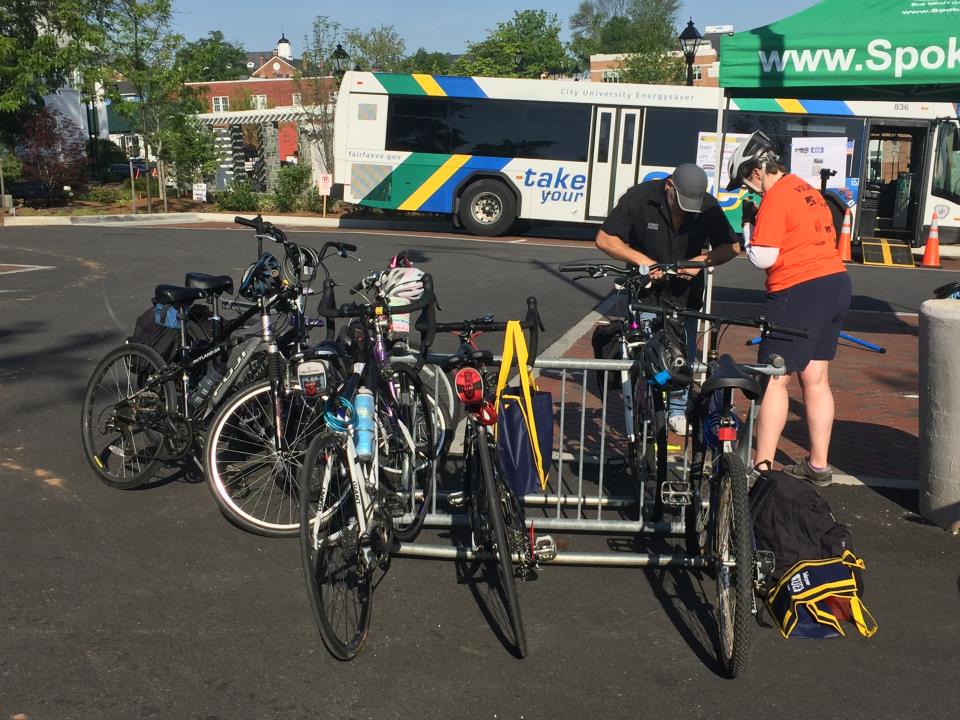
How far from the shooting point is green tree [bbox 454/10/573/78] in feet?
198

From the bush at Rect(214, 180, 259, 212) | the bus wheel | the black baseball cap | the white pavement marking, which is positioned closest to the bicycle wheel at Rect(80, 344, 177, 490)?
the black baseball cap

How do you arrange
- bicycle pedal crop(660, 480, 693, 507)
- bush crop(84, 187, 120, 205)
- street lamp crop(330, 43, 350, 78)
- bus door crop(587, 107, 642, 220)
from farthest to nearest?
bush crop(84, 187, 120, 205) → street lamp crop(330, 43, 350, 78) → bus door crop(587, 107, 642, 220) → bicycle pedal crop(660, 480, 693, 507)

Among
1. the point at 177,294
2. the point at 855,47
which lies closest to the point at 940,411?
the point at 855,47

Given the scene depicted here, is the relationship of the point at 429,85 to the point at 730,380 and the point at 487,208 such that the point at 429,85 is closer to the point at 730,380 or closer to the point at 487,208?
the point at 487,208

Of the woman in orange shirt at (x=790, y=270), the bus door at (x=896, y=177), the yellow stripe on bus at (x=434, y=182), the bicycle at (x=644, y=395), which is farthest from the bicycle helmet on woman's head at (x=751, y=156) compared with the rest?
the yellow stripe on bus at (x=434, y=182)

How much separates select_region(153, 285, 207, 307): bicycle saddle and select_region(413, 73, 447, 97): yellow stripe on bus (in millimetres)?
17156

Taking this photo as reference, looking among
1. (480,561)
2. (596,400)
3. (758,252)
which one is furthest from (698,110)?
(480,561)

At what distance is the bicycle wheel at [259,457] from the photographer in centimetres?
479

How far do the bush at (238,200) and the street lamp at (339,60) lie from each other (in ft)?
13.9

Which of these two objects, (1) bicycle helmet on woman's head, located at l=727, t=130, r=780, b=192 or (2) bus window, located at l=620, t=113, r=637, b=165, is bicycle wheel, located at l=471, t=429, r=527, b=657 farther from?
(2) bus window, located at l=620, t=113, r=637, b=165

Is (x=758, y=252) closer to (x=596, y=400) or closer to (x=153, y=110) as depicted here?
(x=596, y=400)

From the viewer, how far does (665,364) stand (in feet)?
15.1

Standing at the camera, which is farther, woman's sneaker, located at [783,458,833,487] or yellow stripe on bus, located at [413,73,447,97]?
yellow stripe on bus, located at [413,73,447,97]

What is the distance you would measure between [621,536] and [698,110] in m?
17.4
